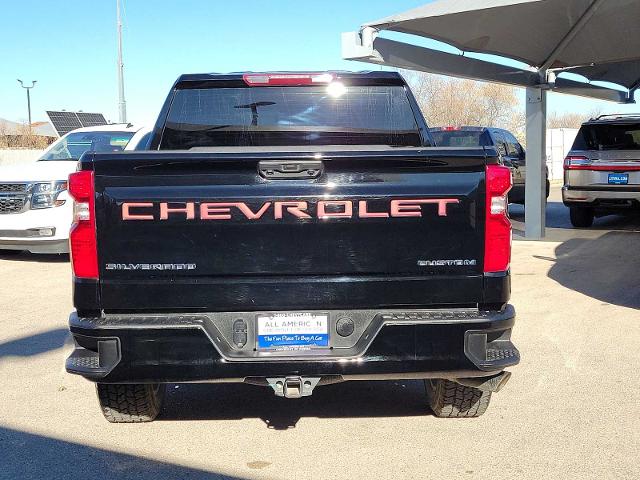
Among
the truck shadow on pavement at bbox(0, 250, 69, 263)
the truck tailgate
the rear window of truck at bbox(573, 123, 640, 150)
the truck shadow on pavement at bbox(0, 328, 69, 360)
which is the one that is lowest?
the truck shadow on pavement at bbox(0, 328, 69, 360)

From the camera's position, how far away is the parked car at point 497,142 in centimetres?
1495

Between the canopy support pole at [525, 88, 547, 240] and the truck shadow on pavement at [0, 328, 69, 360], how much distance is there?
836 centimetres

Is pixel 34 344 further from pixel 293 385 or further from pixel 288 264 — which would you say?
pixel 288 264

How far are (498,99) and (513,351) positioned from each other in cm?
5398

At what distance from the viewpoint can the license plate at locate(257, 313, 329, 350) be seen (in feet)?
11.9

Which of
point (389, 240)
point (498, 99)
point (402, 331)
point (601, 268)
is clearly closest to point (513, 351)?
point (402, 331)

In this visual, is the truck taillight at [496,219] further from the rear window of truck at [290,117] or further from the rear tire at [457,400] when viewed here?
the rear window of truck at [290,117]

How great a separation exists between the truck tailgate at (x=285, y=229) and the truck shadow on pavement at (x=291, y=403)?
1.28 meters

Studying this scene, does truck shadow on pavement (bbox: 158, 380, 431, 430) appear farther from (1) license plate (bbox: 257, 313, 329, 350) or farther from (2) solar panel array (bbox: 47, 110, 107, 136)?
(2) solar panel array (bbox: 47, 110, 107, 136)

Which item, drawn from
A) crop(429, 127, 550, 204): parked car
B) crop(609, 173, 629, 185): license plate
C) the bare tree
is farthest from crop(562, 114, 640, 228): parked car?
the bare tree

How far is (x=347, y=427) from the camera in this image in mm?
4469

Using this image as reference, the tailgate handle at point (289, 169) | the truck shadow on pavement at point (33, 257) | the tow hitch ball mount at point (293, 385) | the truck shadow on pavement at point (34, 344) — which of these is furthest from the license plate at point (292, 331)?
the truck shadow on pavement at point (33, 257)

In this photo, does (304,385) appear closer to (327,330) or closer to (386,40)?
(327,330)

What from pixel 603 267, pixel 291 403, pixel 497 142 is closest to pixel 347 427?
pixel 291 403
